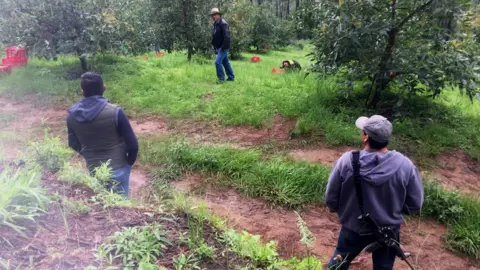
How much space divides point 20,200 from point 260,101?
18.9 feet

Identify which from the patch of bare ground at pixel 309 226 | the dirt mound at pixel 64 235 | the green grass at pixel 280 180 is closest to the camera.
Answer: the dirt mound at pixel 64 235

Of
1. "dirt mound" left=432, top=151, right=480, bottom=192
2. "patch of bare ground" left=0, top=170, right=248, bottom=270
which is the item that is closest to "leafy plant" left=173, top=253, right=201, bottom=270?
"patch of bare ground" left=0, top=170, right=248, bottom=270

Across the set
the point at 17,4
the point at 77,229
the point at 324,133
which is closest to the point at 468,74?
the point at 324,133

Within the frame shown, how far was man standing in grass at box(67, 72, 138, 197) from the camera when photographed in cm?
327

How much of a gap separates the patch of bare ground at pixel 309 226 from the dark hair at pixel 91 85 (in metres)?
1.70

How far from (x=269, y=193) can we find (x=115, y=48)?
20.6ft

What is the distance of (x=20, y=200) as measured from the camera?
1.89 meters

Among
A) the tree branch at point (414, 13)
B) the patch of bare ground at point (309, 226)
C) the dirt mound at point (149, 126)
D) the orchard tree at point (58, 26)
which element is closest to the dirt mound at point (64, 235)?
the patch of bare ground at point (309, 226)

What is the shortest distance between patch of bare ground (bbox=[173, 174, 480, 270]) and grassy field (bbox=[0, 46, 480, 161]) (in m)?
1.68

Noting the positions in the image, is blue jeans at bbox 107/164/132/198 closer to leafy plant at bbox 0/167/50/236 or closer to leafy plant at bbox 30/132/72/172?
leafy plant at bbox 30/132/72/172

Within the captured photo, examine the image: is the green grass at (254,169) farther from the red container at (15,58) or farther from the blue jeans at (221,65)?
the red container at (15,58)

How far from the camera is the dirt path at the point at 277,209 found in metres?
3.91

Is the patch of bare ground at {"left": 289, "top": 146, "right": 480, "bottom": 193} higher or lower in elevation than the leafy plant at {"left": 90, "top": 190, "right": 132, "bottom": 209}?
lower

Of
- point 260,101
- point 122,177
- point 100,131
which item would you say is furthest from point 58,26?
point 122,177
